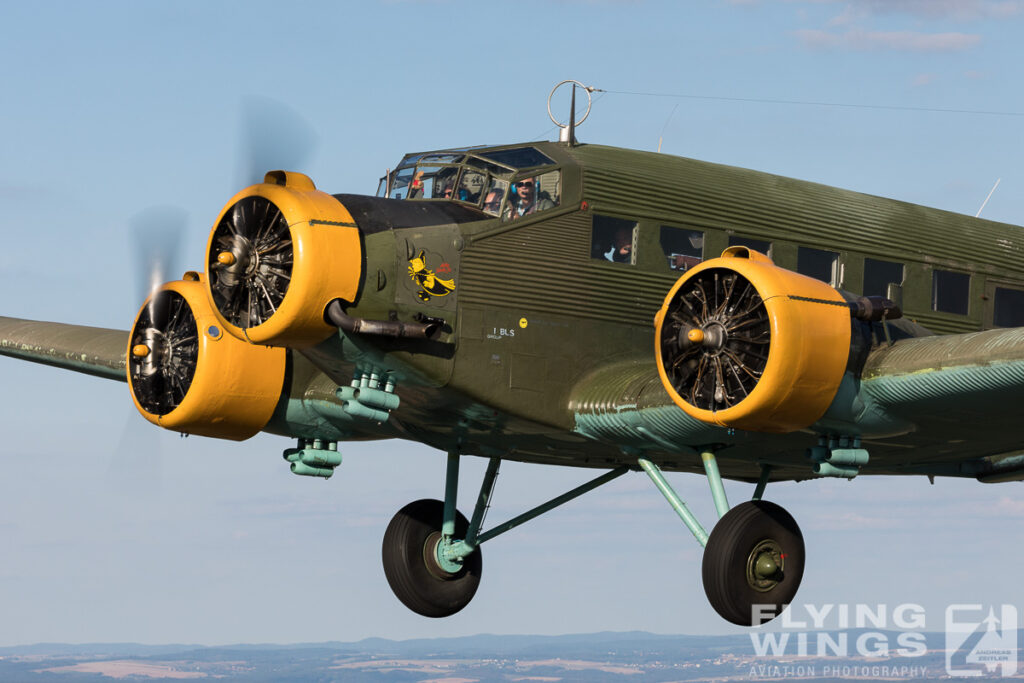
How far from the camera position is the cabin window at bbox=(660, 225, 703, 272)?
17.5 meters

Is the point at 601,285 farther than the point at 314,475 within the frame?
No

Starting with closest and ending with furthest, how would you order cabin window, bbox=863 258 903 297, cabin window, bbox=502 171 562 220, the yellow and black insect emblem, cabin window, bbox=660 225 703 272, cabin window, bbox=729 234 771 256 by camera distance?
1. the yellow and black insect emblem
2. cabin window, bbox=502 171 562 220
3. cabin window, bbox=660 225 703 272
4. cabin window, bbox=729 234 771 256
5. cabin window, bbox=863 258 903 297

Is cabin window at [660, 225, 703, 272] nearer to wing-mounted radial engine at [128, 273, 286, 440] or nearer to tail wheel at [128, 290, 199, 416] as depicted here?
wing-mounted radial engine at [128, 273, 286, 440]

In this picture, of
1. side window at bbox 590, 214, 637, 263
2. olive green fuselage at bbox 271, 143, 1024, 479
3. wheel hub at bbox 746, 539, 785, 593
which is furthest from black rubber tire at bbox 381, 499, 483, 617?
side window at bbox 590, 214, 637, 263

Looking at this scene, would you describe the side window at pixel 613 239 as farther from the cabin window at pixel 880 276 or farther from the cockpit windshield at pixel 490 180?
the cabin window at pixel 880 276

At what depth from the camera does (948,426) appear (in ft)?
52.8

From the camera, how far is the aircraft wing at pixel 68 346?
65.8 feet

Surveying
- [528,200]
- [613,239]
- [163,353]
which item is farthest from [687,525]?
[163,353]

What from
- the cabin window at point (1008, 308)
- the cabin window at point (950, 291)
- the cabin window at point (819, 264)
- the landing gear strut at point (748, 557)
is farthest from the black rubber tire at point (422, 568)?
the cabin window at point (1008, 308)

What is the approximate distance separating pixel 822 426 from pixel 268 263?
18.7ft

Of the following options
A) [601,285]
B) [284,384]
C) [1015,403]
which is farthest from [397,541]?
[1015,403]

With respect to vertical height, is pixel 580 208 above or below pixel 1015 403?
above

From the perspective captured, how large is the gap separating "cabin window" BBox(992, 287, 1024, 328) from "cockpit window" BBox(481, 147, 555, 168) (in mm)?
6570

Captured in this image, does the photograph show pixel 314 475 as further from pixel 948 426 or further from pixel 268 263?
pixel 948 426
